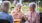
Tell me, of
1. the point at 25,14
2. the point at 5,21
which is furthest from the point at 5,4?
the point at 25,14

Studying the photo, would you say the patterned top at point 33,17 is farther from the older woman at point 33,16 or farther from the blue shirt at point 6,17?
A: the blue shirt at point 6,17

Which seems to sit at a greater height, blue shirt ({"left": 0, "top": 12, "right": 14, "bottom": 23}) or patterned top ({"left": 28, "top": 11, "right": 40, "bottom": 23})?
blue shirt ({"left": 0, "top": 12, "right": 14, "bottom": 23})

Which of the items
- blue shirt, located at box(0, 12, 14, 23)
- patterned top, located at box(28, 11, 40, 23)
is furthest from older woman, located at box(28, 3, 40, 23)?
blue shirt, located at box(0, 12, 14, 23)

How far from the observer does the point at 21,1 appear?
2188 millimetres

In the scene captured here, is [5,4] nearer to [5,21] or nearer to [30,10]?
[5,21]

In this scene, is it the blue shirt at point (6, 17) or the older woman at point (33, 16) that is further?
the older woman at point (33, 16)

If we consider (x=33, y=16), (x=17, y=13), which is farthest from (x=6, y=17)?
(x=33, y=16)

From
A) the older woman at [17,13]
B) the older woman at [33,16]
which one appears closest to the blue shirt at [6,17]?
the older woman at [17,13]

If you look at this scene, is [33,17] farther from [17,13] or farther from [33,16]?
[17,13]

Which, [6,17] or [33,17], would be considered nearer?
[6,17]

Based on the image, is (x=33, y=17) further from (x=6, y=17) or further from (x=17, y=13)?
(x=6, y=17)

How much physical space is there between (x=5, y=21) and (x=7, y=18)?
11 cm

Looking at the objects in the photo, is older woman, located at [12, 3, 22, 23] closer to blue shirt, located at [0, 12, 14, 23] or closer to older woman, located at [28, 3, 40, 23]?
older woman, located at [28, 3, 40, 23]

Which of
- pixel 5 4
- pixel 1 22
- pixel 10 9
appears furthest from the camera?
pixel 10 9
